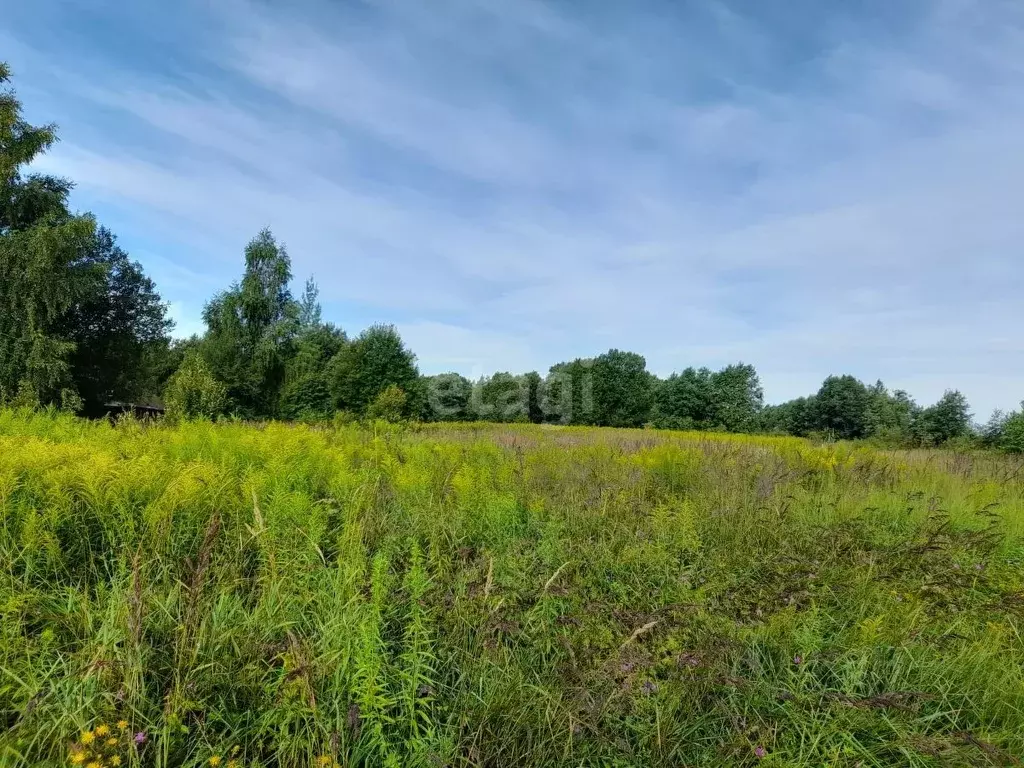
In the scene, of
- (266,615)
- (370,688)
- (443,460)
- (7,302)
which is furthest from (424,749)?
(7,302)

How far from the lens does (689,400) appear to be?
4244 cm

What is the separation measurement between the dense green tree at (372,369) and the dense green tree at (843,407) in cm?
4273

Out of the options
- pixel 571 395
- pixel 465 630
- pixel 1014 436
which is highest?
pixel 571 395

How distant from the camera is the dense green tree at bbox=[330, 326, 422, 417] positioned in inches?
891

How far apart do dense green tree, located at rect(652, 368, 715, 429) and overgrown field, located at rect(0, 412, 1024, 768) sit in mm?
39177

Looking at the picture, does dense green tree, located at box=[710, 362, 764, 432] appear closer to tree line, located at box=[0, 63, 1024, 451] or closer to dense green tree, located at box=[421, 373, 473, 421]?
tree line, located at box=[0, 63, 1024, 451]

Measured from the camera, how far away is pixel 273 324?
95.6 ft

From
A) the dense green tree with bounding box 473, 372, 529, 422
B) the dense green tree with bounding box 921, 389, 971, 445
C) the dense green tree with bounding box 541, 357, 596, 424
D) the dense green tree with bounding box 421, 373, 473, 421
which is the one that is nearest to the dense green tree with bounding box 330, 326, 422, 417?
the dense green tree with bounding box 421, 373, 473, 421

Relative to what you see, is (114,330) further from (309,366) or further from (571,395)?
(571,395)

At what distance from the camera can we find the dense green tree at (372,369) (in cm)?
2264

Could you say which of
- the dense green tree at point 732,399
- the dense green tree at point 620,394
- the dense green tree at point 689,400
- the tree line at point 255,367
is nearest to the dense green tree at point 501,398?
the tree line at point 255,367

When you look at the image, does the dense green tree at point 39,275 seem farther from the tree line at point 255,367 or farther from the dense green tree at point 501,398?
the dense green tree at point 501,398

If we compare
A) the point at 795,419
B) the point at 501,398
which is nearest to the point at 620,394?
the point at 501,398

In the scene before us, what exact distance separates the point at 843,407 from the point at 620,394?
22.2 metres
